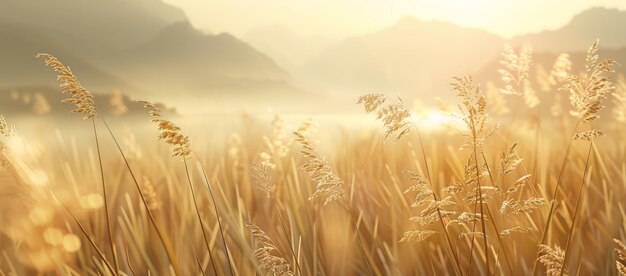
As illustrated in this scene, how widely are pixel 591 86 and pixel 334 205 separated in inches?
62.1

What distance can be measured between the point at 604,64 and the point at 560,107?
3.30 meters

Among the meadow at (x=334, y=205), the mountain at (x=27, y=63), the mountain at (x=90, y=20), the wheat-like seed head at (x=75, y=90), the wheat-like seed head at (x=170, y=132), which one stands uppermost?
the mountain at (x=90, y=20)

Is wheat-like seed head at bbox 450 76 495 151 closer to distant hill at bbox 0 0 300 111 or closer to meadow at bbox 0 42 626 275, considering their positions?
meadow at bbox 0 42 626 275

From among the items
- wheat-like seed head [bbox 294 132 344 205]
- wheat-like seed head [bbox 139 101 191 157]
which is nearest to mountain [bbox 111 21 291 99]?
wheat-like seed head [bbox 139 101 191 157]

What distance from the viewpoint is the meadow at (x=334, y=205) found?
1.96 metres

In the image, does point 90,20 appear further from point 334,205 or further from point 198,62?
point 334,205

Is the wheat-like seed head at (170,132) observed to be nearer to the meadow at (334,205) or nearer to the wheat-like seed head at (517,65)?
the meadow at (334,205)

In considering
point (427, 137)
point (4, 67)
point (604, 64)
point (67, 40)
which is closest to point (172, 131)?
point (604, 64)

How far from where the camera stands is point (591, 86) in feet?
6.56

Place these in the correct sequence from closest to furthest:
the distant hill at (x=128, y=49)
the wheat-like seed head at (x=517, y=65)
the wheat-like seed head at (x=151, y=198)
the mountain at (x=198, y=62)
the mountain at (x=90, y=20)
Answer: the wheat-like seed head at (x=151, y=198) → the wheat-like seed head at (x=517, y=65) → the distant hill at (x=128, y=49) → the mountain at (x=198, y=62) → the mountain at (x=90, y=20)

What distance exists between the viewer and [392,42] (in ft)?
517

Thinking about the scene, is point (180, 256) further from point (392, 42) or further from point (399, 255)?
point (392, 42)

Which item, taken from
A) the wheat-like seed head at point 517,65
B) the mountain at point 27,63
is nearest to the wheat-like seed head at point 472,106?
the wheat-like seed head at point 517,65

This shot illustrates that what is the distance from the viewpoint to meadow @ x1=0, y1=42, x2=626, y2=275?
1.96 metres
